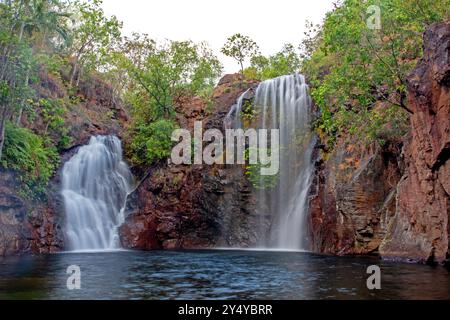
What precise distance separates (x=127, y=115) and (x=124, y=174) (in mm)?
9712

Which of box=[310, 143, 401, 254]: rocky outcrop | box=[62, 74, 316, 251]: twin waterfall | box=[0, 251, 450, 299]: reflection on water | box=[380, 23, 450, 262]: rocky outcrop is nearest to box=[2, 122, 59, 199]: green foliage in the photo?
box=[62, 74, 316, 251]: twin waterfall

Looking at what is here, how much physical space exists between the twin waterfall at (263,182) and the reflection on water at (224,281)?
9491mm

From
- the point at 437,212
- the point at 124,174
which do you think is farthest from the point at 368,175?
the point at 124,174

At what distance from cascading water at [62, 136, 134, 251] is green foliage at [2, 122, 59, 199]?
72.4 inches

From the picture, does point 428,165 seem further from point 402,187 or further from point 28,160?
point 28,160

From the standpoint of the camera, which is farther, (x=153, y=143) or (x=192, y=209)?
(x=153, y=143)

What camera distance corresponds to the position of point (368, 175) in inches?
862

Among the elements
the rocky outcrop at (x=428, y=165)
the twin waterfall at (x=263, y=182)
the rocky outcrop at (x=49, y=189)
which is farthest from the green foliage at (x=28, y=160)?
the rocky outcrop at (x=428, y=165)

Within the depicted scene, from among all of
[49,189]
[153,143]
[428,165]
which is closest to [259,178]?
[153,143]

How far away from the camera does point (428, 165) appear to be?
1722cm

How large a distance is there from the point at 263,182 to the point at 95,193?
10.5m

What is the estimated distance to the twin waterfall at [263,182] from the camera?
27469 millimetres

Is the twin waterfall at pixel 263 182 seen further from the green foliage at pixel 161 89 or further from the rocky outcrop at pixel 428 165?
the rocky outcrop at pixel 428 165

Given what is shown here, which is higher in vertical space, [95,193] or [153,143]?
[153,143]
